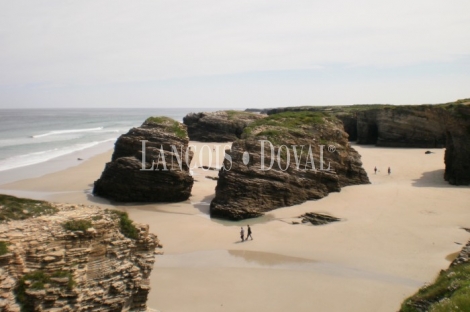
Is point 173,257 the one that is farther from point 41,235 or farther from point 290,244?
point 41,235

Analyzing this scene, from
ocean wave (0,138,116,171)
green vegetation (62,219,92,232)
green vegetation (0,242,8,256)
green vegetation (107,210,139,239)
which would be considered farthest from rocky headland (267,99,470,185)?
ocean wave (0,138,116,171)

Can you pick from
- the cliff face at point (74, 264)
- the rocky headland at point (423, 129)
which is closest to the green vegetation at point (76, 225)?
the cliff face at point (74, 264)

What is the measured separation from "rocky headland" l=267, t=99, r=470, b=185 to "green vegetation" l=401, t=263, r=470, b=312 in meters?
23.7

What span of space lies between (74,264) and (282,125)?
2216cm

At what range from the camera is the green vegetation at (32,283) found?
9.35 metres

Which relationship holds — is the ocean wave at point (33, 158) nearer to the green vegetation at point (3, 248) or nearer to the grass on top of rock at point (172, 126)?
the grass on top of rock at point (172, 126)

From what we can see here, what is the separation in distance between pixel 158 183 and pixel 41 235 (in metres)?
18.0

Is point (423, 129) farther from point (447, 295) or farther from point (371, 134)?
point (447, 295)

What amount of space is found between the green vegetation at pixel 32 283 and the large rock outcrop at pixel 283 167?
587 inches

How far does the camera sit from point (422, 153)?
50.0 m

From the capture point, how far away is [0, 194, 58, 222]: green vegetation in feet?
34.3

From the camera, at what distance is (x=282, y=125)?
30672 millimetres

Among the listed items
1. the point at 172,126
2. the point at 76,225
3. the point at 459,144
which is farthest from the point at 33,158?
the point at 459,144

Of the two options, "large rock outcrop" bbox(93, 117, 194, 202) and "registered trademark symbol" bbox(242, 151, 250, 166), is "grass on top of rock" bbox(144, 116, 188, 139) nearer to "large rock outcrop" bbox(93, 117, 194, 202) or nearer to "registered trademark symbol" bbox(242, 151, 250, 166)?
"large rock outcrop" bbox(93, 117, 194, 202)
